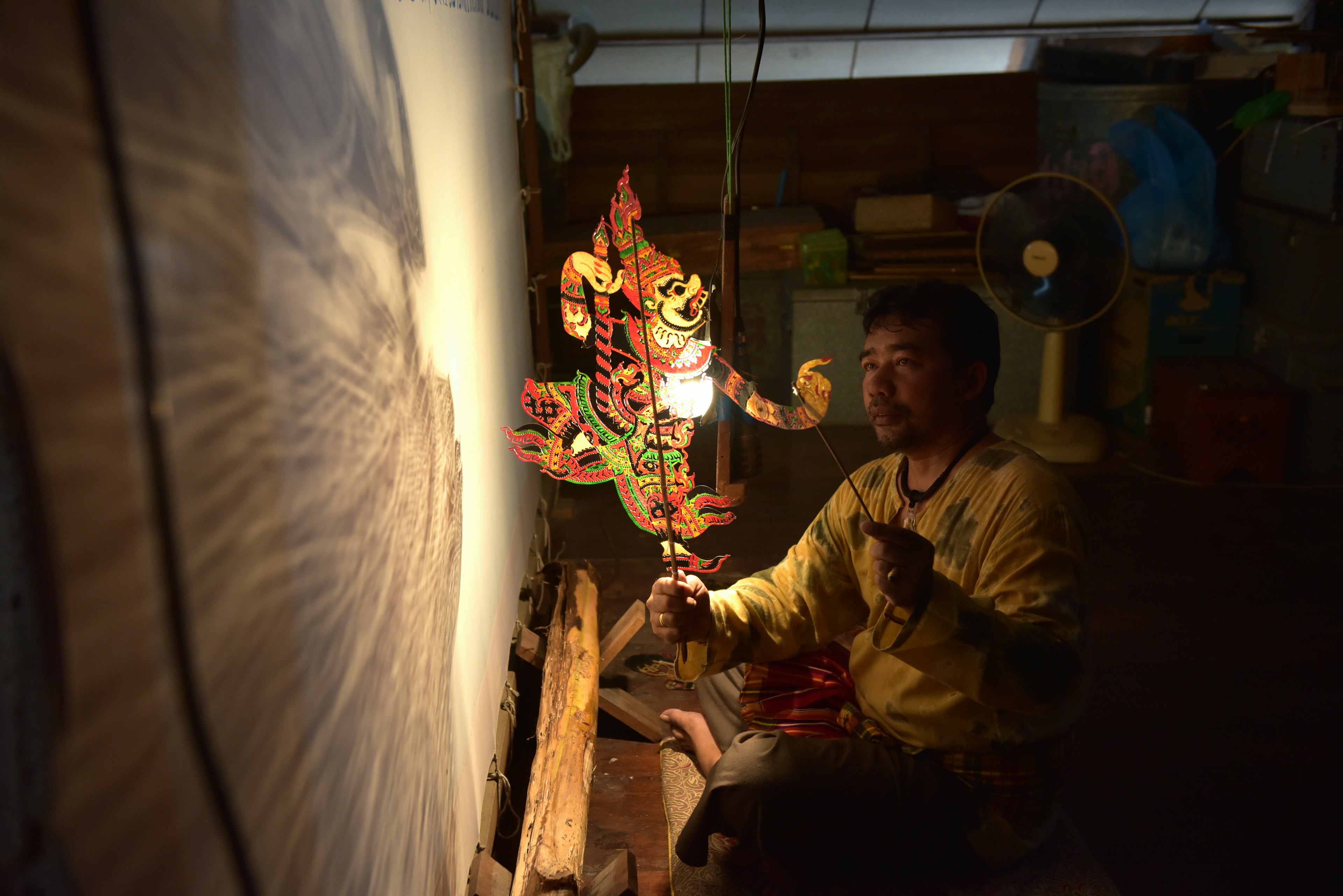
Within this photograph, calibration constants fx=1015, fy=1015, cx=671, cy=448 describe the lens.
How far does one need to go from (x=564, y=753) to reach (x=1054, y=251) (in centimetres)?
326

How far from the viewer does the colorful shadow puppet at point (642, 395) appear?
1831 millimetres

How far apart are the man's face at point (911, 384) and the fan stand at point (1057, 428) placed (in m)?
3.11

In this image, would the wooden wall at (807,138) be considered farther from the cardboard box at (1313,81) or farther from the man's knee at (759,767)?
the man's knee at (759,767)

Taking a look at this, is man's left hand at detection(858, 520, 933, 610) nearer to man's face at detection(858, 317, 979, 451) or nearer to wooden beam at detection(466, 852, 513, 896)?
man's face at detection(858, 317, 979, 451)

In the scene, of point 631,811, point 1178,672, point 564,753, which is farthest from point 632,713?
point 1178,672

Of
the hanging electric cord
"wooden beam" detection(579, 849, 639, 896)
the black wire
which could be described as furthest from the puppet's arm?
the black wire

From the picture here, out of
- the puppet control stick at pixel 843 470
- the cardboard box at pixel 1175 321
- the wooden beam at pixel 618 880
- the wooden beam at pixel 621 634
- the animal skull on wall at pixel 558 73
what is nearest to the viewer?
the puppet control stick at pixel 843 470

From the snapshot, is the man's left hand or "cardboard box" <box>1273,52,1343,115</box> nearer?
the man's left hand

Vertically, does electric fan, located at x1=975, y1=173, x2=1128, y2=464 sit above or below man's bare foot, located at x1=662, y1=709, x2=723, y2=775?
above

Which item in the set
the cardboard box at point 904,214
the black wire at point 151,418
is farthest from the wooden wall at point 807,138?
the black wire at point 151,418

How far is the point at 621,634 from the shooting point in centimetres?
301

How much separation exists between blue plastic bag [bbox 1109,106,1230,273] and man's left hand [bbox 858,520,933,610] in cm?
393

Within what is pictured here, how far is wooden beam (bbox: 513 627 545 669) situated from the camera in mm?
3012

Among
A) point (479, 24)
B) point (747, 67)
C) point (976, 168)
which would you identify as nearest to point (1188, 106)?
point (976, 168)
